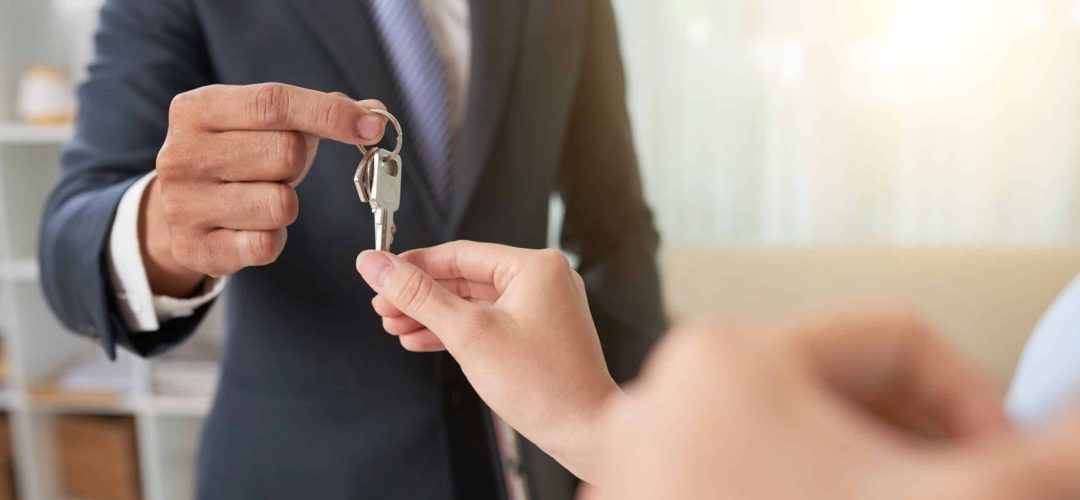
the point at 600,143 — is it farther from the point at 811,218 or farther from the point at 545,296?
the point at 811,218

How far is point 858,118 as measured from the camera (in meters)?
0.97

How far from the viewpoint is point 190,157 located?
321mm

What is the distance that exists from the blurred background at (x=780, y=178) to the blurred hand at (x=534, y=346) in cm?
16

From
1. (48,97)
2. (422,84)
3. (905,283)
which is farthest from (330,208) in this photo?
(48,97)

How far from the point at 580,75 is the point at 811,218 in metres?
0.47

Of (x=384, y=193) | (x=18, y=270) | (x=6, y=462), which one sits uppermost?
(x=384, y=193)

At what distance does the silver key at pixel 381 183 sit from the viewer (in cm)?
32

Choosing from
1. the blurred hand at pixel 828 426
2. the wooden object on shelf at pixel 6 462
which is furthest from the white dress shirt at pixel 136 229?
the wooden object on shelf at pixel 6 462

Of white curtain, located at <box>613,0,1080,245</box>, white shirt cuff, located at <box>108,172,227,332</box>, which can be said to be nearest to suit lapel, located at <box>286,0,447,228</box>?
white shirt cuff, located at <box>108,172,227,332</box>

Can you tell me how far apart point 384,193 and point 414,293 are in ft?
0.27

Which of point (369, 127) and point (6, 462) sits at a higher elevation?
point (369, 127)

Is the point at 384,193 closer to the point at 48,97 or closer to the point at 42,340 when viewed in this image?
the point at 48,97

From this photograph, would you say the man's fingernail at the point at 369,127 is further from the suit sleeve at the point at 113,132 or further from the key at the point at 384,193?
the suit sleeve at the point at 113,132

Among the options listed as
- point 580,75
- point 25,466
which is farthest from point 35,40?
point 580,75
